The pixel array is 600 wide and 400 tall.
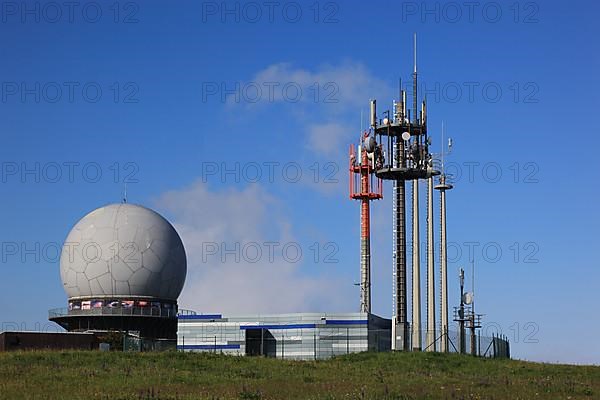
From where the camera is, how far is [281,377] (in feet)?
142

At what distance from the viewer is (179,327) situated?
6988 centimetres

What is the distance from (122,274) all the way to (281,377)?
3301cm

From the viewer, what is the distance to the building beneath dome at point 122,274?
242 feet

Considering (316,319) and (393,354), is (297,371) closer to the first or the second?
(393,354)

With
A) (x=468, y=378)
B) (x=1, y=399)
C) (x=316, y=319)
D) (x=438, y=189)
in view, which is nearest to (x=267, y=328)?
(x=316, y=319)

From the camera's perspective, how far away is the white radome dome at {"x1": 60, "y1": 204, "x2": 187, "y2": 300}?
73.6 metres

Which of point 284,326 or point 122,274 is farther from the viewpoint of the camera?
point 122,274

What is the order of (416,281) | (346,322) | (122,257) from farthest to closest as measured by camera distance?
(122,257) < (346,322) < (416,281)

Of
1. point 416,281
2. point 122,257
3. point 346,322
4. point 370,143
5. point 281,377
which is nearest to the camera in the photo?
point 281,377

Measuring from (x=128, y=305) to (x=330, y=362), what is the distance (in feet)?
81.1

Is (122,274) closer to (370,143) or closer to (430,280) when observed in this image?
(370,143)

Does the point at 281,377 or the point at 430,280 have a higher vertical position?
the point at 430,280

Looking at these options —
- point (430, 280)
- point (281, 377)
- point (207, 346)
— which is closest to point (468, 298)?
point (430, 280)

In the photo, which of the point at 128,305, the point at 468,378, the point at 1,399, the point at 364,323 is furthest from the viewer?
the point at 128,305
